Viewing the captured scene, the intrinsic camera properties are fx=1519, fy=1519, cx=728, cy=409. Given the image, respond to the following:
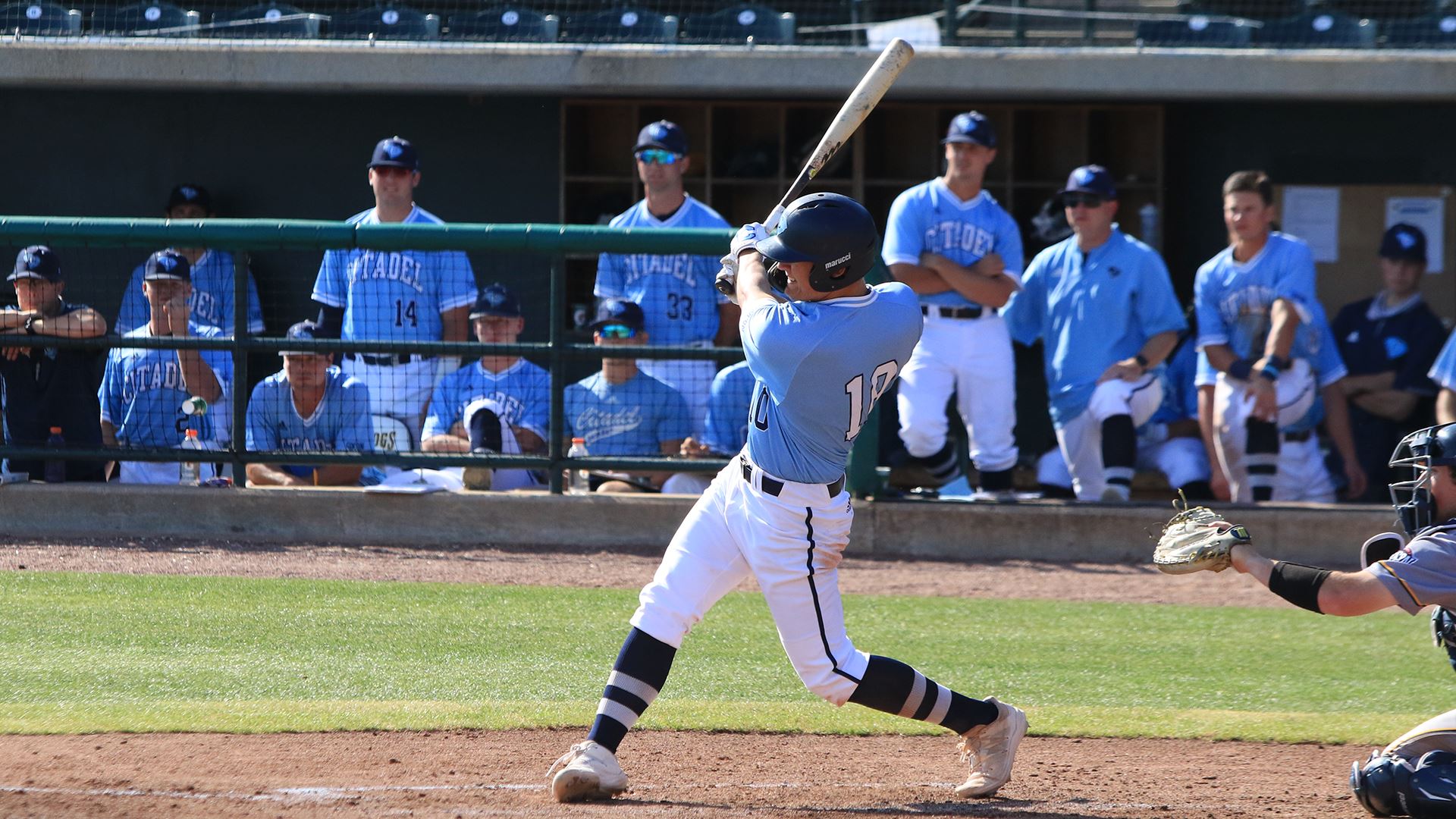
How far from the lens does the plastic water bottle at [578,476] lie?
716 cm

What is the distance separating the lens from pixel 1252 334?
7520 mm

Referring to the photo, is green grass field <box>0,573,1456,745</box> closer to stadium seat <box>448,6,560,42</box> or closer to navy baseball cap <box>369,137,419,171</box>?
navy baseball cap <box>369,137,419,171</box>

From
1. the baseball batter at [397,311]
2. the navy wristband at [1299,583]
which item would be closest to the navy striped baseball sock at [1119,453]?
the baseball batter at [397,311]

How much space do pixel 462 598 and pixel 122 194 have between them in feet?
17.8

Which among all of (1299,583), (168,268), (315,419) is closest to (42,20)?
(168,268)

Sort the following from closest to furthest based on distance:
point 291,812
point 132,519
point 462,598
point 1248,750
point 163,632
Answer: point 291,812
point 1248,750
point 163,632
point 462,598
point 132,519

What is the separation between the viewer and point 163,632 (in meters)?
5.32

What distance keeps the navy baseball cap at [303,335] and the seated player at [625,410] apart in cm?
120

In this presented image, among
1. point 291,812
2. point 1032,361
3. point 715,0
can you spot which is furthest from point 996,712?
point 715,0

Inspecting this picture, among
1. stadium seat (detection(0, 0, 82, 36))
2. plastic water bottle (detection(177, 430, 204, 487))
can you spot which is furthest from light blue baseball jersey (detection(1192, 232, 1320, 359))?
stadium seat (detection(0, 0, 82, 36))

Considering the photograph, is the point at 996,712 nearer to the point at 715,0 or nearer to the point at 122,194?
the point at 715,0

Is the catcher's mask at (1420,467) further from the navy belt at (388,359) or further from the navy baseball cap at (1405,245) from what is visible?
the navy baseball cap at (1405,245)

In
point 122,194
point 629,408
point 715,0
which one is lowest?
point 629,408

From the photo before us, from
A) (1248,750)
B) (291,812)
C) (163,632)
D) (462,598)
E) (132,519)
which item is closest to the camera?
(291,812)
